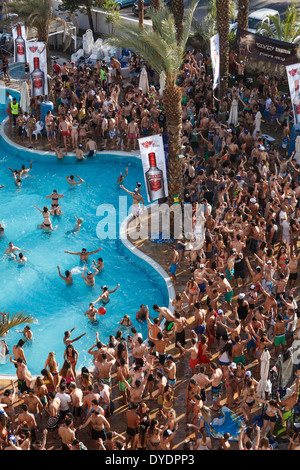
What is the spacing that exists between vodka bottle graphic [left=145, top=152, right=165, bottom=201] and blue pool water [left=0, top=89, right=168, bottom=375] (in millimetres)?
1930

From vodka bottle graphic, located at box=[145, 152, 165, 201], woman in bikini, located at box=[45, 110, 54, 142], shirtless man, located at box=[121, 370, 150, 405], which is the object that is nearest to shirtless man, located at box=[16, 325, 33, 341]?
shirtless man, located at box=[121, 370, 150, 405]

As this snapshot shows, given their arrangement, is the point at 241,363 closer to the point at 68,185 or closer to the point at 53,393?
the point at 53,393

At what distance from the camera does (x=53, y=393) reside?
13898mm

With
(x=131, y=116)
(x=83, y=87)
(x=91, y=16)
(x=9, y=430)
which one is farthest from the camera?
(x=91, y=16)

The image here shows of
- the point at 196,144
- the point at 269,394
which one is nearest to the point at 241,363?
the point at 269,394

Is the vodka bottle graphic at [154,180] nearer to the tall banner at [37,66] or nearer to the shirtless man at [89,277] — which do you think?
the shirtless man at [89,277]

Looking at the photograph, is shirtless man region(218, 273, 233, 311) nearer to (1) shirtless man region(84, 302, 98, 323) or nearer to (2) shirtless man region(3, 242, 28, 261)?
(1) shirtless man region(84, 302, 98, 323)

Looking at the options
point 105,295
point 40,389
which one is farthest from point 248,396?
point 105,295

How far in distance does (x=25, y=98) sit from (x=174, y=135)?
9.79 meters

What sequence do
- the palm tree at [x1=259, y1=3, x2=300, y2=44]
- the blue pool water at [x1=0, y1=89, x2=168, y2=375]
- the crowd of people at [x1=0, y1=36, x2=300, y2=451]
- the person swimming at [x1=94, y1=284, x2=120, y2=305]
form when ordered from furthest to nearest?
the palm tree at [x1=259, y1=3, x2=300, y2=44], the person swimming at [x1=94, y1=284, x2=120, y2=305], the blue pool water at [x1=0, y1=89, x2=168, y2=375], the crowd of people at [x1=0, y1=36, x2=300, y2=451]

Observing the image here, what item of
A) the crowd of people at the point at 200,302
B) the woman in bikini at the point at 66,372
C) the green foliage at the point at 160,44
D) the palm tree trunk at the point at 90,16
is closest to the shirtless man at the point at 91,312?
the crowd of people at the point at 200,302

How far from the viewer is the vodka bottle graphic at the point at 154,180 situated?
Answer: 1934cm

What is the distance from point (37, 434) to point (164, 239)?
314 inches

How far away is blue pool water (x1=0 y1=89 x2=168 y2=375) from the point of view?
1750 cm
